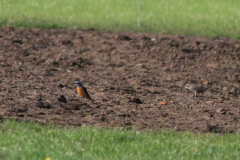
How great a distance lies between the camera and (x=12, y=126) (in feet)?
21.0

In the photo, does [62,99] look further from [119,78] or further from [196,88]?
[196,88]

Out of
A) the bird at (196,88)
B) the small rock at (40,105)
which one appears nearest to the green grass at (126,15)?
the bird at (196,88)

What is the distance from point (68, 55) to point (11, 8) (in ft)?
23.5

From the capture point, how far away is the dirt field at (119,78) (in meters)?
7.48

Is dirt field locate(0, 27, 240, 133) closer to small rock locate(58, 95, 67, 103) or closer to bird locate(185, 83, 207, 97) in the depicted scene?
small rock locate(58, 95, 67, 103)

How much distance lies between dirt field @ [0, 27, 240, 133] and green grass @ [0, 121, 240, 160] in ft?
1.61

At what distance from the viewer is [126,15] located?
18.2 meters

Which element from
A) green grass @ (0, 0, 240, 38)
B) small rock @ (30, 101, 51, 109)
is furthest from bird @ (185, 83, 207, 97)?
green grass @ (0, 0, 240, 38)

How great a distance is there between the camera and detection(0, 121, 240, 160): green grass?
555 centimetres

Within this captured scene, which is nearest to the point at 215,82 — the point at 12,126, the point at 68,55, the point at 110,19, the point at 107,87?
the point at 107,87

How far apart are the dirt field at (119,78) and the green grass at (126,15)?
1364mm

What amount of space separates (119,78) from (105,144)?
4293 millimetres

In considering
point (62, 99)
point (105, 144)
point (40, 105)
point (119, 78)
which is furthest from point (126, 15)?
point (105, 144)

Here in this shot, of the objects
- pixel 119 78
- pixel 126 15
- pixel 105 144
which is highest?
pixel 126 15
